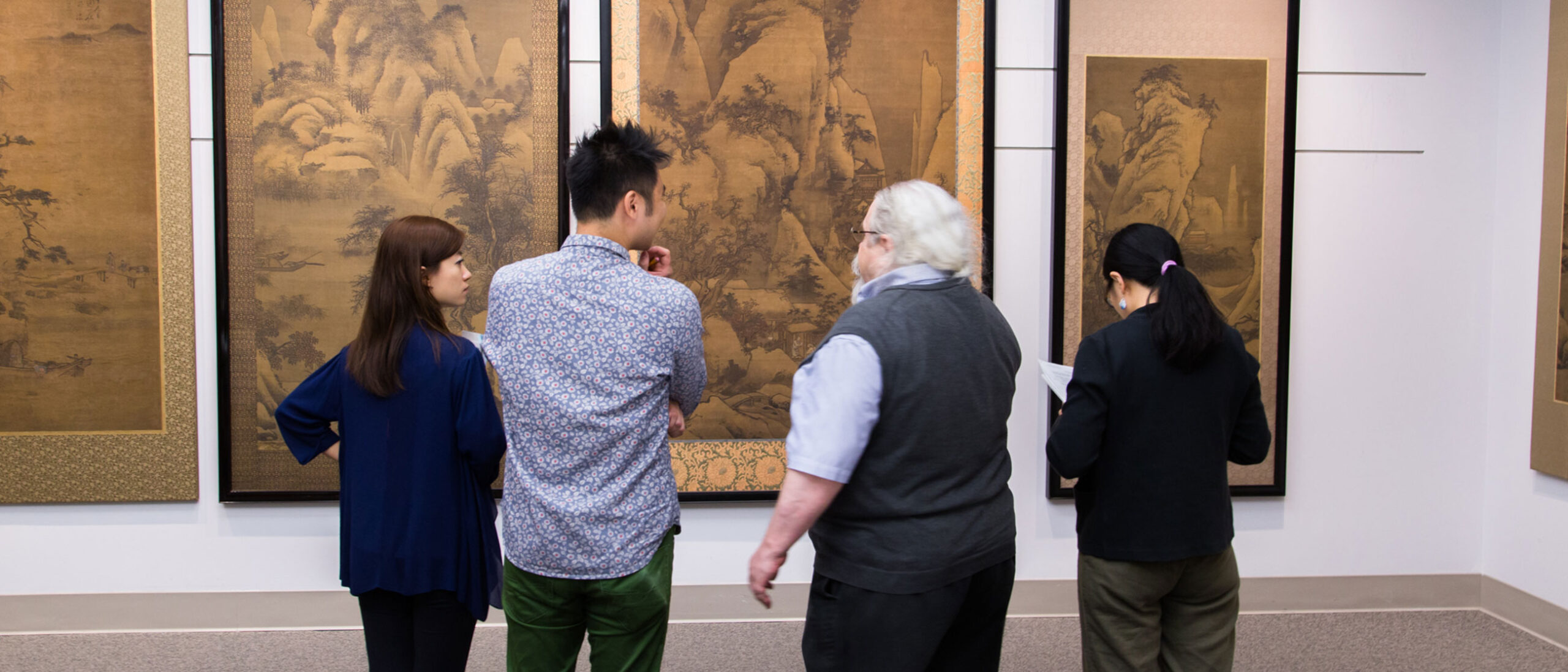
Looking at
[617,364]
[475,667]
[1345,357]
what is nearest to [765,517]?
[475,667]

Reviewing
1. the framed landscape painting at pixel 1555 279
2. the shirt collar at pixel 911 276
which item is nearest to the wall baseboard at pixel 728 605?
the framed landscape painting at pixel 1555 279

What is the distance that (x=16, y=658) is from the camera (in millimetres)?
2992

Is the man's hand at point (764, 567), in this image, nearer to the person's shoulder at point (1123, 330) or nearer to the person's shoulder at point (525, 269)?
the person's shoulder at point (525, 269)

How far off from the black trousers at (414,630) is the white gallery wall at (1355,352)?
1.45 metres

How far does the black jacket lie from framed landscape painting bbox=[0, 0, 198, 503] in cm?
303

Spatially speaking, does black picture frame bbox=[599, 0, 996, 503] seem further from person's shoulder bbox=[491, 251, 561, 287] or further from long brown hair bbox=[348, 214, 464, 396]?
person's shoulder bbox=[491, 251, 561, 287]

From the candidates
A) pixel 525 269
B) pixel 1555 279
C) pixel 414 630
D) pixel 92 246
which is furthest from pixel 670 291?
pixel 1555 279

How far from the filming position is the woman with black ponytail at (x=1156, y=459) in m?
1.86

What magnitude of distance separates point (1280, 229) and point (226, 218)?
3.80 m

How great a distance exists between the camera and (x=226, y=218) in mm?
3094

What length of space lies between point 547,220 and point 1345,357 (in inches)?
121

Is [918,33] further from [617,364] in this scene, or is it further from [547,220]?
[617,364]

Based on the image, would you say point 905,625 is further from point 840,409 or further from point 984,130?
point 984,130

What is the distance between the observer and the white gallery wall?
3221 mm
